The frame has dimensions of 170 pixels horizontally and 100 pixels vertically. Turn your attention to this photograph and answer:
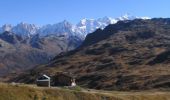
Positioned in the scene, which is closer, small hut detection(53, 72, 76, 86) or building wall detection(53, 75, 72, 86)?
small hut detection(53, 72, 76, 86)

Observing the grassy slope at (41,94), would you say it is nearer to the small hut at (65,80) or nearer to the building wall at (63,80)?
the small hut at (65,80)

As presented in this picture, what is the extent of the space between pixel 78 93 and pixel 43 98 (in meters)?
12.6

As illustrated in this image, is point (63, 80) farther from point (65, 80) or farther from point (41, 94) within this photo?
point (41, 94)

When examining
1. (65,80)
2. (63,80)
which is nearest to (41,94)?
(65,80)

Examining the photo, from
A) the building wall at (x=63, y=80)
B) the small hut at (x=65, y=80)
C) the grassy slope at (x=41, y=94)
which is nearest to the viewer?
the grassy slope at (x=41, y=94)

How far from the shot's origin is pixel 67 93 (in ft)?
359

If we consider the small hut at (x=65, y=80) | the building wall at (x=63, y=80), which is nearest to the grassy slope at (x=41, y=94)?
the small hut at (x=65, y=80)

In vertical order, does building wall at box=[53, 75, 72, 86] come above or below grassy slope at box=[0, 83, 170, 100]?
above

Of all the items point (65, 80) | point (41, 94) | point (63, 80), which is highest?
point (63, 80)

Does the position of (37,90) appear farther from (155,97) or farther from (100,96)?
(155,97)

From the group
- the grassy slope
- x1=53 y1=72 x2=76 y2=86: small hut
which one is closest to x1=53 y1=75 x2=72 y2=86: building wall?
x1=53 y1=72 x2=76 y2=86: small hut

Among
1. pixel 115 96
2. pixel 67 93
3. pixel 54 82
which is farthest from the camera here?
pixel 54 82

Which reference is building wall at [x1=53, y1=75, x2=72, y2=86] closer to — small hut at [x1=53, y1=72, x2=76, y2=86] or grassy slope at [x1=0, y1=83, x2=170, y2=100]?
small hut at [x1=53, y1=72, x2=76, y2=86]

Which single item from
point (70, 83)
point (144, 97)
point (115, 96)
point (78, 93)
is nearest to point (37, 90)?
point (78, 93)
